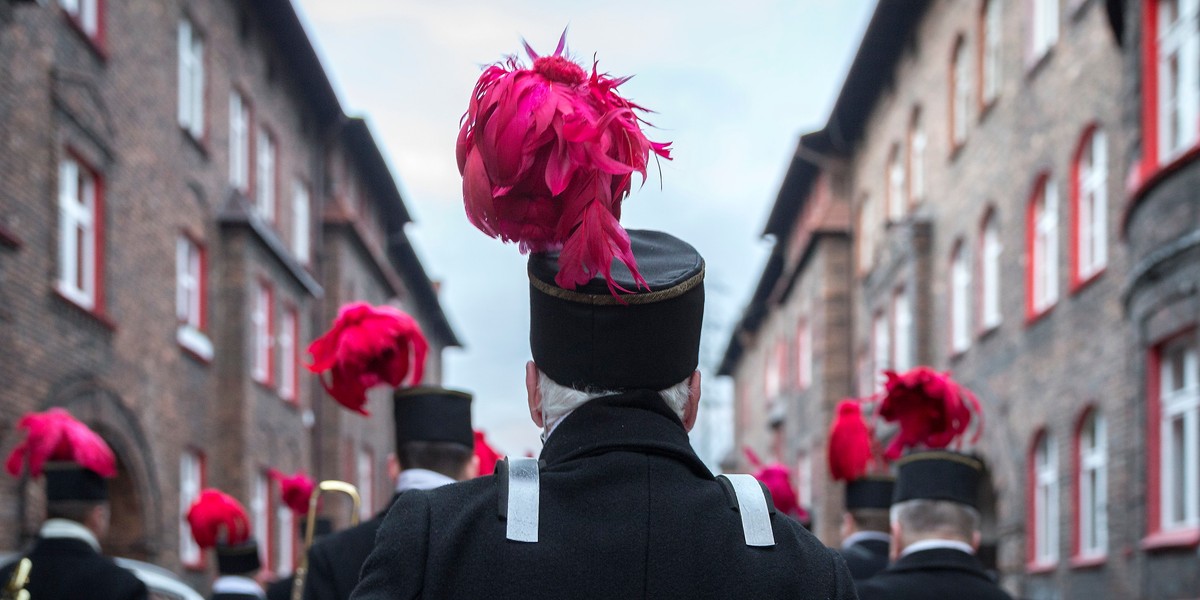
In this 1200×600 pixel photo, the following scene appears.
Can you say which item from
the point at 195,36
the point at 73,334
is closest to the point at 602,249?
the point at 73,334

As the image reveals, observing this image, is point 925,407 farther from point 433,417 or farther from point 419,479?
point 419,479

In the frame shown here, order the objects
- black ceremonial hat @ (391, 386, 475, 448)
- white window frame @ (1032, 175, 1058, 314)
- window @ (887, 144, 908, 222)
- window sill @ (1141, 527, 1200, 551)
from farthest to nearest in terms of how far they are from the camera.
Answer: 1. window @ (887, 144, 908, 222)
2. white window frame @ (1032, 175, 1058, 314)
3. window sill @ (1141, 527, 1200, 551)
4. black ceremonial hat @ (391, 386, 475, 448)

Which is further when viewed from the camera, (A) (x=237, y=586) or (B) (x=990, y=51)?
(B) (x=990, y=51)

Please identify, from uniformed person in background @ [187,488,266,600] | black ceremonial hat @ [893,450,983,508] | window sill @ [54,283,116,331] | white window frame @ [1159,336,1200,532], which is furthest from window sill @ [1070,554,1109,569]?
black ceremonial hat @ [893,450,983,508]

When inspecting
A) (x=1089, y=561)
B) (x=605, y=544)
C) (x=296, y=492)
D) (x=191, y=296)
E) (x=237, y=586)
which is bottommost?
(x=1089, y=561)

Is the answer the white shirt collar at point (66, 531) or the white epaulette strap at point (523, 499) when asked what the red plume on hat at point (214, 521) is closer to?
the white shirt collar at point (66, 531)

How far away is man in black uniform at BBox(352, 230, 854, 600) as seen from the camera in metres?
2.33

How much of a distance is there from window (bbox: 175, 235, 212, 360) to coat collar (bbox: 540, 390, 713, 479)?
56.4 ft

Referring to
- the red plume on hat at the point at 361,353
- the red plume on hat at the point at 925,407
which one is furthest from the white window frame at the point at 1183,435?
the red plume on hat at the point at 361,353

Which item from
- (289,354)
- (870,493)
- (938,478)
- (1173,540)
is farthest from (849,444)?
(289,354)

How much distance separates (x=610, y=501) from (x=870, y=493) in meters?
5.76

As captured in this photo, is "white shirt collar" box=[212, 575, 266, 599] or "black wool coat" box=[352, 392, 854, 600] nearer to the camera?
"black wool coat" box=[352, 392, 854, 600]

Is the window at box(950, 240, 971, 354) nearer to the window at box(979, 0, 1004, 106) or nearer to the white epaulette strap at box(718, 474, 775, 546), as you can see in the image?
the window at box(979, 0, 1004, 106)

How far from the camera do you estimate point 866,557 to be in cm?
739
